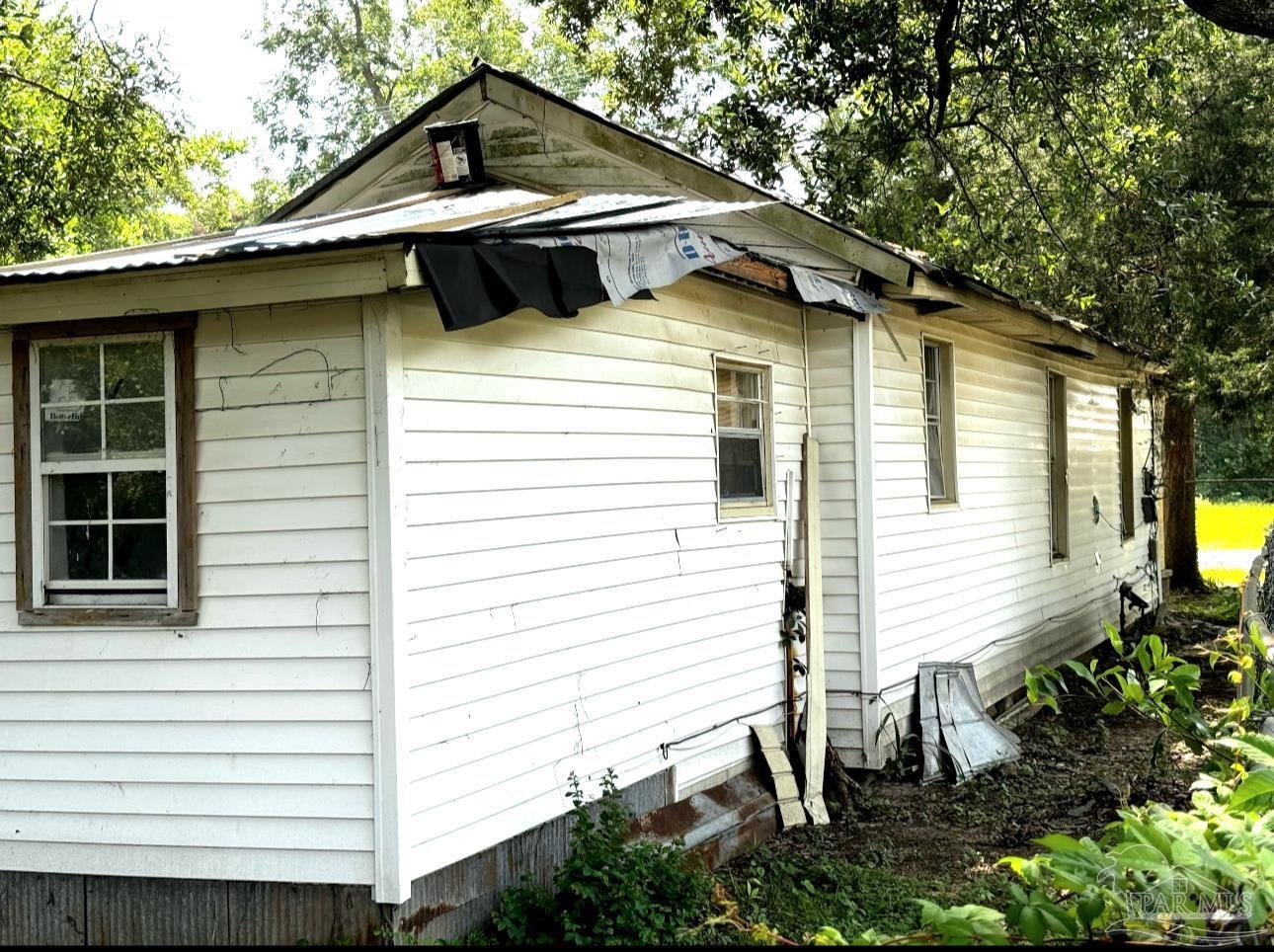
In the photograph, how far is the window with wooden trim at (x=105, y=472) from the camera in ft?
17.2

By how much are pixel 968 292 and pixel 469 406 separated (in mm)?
5431

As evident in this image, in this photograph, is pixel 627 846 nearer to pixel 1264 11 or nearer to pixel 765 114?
pixel 1264 11

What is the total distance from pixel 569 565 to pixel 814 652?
301 centimetres

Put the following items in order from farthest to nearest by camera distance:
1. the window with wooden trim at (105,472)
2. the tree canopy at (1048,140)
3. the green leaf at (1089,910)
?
the tree canopy at (1048,140)
the window with wooden trim at (105,472)
the green leaf at (1089,910)

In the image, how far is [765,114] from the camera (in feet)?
48.7

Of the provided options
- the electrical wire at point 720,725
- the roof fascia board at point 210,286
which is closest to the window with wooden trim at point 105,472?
the roof fascia board at point 210,286

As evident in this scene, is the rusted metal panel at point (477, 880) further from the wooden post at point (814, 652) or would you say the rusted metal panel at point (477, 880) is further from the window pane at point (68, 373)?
the window pane at point (68, 373)

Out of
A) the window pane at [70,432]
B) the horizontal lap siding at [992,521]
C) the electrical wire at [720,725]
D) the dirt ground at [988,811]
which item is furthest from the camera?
the horizontal lap siding at [992,521]

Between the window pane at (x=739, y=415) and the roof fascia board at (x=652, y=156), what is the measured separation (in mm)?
1224

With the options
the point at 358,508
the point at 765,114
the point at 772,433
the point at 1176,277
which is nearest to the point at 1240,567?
the point at 1176,277

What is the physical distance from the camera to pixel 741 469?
26.8 feet

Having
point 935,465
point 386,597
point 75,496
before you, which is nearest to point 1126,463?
point 935,465

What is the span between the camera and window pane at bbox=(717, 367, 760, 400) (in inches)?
315

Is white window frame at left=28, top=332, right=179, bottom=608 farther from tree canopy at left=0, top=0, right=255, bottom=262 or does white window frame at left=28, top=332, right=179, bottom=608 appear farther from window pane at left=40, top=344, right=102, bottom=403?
tree canopy at left=0, top=0, right=255, bottom=262
